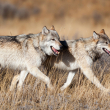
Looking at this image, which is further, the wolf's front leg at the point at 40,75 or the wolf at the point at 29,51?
the wolf at the point at 29,51

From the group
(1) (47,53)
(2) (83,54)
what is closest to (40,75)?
(1) (47,53)

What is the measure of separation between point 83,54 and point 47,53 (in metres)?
0.94

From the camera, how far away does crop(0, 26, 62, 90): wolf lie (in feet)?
13.9

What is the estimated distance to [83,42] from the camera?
15.6 feet

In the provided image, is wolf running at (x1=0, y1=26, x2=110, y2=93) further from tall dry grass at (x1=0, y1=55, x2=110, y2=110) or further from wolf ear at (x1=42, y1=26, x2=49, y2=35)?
tall dry grass at (x1=0, y1=55, x2=110, y2=110)

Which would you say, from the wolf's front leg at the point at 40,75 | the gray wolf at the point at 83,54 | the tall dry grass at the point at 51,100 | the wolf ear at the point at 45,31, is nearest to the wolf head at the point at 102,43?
the gray wolf at the point at 83,54

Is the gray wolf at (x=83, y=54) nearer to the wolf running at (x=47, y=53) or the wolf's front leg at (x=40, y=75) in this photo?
the wolf running at (x=47, y=53)

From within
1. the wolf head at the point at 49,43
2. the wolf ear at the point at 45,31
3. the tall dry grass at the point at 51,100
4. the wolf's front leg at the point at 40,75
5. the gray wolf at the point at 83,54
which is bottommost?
the tall dry grass at the point at 51,100

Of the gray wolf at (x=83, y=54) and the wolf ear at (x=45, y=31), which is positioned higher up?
the wolf ear at (x=45, y=31)

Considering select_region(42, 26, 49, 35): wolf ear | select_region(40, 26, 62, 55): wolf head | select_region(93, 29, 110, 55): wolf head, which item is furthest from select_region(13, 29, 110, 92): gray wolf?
select_region(42, 26, 49, 35): wolf ear

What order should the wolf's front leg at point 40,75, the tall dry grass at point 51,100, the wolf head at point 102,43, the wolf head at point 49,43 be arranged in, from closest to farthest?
the tall dry grass at point 51,100 < the wolf's front leg at point 40,75 < the wolf head at point 49,43 < the wolf head at point 102,43

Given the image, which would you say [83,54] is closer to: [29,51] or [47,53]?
[47,53]

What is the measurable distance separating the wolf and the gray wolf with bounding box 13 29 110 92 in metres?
0.42

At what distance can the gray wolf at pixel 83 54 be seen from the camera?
4.49m
